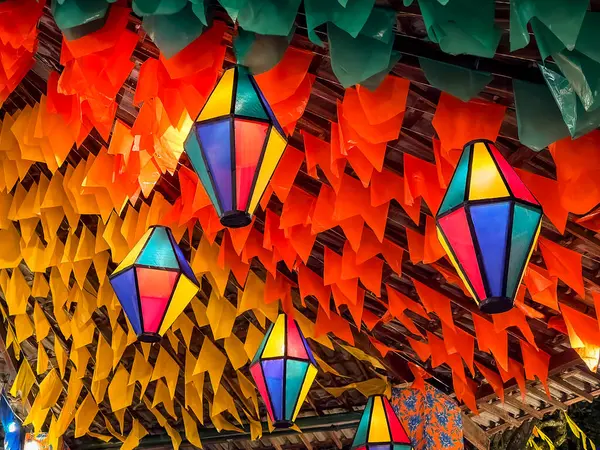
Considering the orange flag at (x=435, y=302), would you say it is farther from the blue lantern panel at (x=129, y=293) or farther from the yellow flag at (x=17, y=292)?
the yellow flag at (x=17, y=292)

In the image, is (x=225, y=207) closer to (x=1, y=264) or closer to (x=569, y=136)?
(x=569, y=136)

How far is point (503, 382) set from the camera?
507cm

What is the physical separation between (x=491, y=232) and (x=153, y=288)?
1.36 meters

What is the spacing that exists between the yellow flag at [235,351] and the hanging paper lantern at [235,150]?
2903 mm

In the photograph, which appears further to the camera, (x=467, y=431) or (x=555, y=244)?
(x=467, y=431)

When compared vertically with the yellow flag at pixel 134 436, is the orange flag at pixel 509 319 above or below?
above

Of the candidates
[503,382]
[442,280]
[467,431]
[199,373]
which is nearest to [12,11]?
[442,280]

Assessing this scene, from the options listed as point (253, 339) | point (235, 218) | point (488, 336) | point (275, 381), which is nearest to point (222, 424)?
point (253, 339)

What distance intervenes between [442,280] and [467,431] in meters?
1.82

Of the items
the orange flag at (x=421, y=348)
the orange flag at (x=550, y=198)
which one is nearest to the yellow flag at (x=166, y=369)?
the orange flag at (x=421, y=348)

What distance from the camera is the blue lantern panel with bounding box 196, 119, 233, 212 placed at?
2236 mm

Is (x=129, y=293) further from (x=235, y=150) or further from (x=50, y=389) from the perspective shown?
(x=50, y=389)

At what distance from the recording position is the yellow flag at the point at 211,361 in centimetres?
516

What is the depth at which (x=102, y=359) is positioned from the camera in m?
5.36
